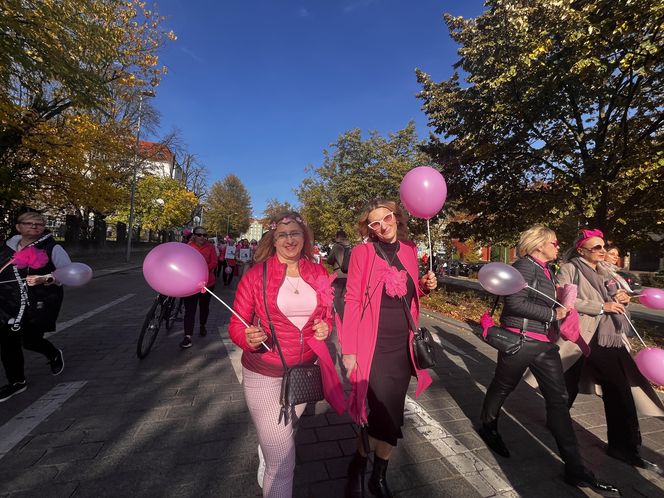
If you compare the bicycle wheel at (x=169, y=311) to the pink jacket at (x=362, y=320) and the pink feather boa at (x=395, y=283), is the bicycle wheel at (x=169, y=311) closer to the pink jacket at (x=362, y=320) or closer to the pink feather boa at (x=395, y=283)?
the pink jacket at (x=362, y=320)

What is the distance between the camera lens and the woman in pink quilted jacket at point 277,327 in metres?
1.94

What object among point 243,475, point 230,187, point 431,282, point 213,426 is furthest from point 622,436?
point 230,187

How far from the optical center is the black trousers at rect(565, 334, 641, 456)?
2.91 meters

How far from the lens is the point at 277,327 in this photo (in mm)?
2092

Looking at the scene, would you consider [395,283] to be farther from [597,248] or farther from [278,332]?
[597,248]

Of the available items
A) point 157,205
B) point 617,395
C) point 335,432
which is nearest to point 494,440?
point 617,395

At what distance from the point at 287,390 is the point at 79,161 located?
1507 cm

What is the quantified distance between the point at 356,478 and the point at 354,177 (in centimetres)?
2976

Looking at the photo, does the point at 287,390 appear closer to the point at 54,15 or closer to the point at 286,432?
the point at 286,432

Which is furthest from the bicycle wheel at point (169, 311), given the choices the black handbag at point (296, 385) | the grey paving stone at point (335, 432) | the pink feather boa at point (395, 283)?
the pink feather boa at point (395, 283)

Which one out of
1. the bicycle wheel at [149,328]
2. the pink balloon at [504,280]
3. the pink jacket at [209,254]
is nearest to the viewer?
the pink balloon at [504,280]

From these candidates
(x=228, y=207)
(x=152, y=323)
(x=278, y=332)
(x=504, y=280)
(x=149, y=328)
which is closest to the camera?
(x=278, y=332)

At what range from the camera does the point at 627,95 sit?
8211mm

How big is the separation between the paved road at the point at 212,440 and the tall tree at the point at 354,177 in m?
22.8
